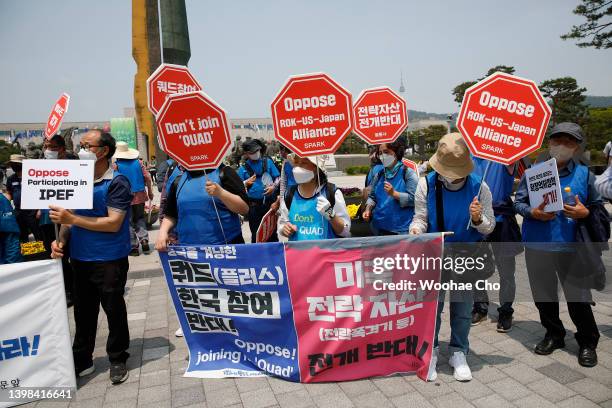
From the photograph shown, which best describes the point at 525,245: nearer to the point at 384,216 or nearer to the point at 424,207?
the point at 424,207

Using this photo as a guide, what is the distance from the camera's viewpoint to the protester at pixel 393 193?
4273mm

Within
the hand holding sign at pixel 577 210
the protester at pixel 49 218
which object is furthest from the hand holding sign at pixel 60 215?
the hand holding sign at pixel 577 210

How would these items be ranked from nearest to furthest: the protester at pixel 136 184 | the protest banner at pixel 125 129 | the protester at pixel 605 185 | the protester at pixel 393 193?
the protester at pixel 605 185
the protester at pixel 393 193
the protester at pixel 136 184
the protest banner at pixel 125 129

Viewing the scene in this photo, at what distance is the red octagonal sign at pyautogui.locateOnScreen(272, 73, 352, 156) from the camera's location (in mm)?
3430

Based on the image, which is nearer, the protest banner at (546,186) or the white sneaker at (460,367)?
the protest banner at (546,186)

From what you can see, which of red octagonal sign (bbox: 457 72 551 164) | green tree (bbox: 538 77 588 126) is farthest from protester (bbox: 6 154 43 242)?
green tree (bbox: 538 77 588 126)

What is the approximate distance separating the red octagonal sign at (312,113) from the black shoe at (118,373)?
2.32 metres

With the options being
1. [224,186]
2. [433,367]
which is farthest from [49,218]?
[433,367]

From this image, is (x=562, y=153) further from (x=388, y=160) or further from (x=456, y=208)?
(x=388, y=160)

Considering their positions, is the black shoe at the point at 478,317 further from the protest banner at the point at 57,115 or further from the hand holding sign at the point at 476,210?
the protest banner at the point at 57,115

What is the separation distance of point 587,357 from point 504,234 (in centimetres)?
120

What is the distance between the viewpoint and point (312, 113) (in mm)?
3520

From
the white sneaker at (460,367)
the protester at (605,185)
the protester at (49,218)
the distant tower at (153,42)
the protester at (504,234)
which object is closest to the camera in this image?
the white sneaker at (460,367)

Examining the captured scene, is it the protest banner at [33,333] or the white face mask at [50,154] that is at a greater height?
the white face mask at [50,154]
